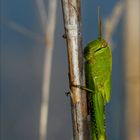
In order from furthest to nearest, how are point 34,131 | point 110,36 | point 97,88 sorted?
point 34,131, point 110,36, point 97,88

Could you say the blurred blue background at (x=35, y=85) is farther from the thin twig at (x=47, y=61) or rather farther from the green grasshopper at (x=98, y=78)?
the green grasshopper at (x=98, y=78)

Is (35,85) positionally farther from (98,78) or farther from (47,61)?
(98,78)

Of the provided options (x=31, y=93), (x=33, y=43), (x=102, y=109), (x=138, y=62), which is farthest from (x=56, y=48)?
(x=102, y=109)

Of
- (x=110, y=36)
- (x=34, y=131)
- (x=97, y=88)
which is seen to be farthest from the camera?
(x=34, y=131)

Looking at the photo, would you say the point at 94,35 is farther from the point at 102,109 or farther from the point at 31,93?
the point at 102,109

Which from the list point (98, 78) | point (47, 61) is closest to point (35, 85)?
point (47, 61)

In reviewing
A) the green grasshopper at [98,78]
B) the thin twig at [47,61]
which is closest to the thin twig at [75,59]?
the green grasshopper at [98,78]
